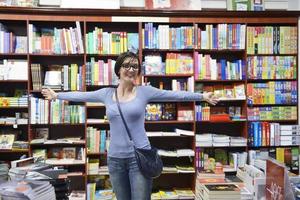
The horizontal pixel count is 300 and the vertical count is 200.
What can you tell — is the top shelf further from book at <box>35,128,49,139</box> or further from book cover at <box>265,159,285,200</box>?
book cover at <box>265,159,285,200</box>

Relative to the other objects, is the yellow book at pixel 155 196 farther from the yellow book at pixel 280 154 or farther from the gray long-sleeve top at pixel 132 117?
the gray long-sleeve top at pixel 132 117

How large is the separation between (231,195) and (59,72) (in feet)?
7.84

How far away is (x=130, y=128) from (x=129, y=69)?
38 centimetres

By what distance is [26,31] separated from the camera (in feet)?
12.4

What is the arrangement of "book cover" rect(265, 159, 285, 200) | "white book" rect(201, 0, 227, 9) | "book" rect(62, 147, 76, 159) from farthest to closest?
"white book" rect(201, 0, 227, 9) → "book" rect(62, 147, 76, 159) → "book cover" rect(265, 159, 285, 200)

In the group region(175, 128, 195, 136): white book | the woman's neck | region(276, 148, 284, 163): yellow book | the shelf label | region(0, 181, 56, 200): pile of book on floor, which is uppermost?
the shelf label

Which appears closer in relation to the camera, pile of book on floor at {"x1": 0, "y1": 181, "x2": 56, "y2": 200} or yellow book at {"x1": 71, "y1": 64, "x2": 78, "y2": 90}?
pile of book on floor at {"x1": 0, "y1": 181, "x2": 56, "y2": 200}

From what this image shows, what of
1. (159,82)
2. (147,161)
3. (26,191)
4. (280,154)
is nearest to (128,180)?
(147,161)

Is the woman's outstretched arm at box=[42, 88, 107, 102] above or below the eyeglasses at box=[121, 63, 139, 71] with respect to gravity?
below

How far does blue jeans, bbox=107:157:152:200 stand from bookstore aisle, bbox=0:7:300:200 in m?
1.62

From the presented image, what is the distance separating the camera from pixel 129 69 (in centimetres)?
201

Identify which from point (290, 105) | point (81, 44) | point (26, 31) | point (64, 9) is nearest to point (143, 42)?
point (81, 44)

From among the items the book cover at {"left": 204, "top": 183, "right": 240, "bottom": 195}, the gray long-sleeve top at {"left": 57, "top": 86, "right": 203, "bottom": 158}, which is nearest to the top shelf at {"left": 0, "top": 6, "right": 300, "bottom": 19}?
the gray long-sleeve top at {"left": 57, "top": 86, "right": 203, "bottom": 158}

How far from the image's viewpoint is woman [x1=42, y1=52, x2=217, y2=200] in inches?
77.0
